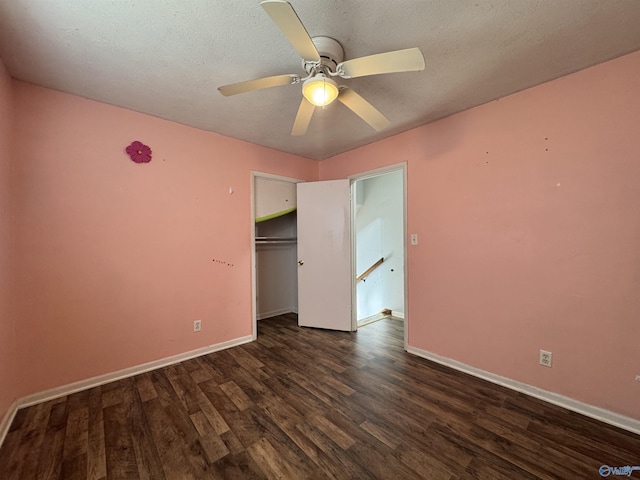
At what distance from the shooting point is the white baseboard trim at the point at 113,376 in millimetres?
1800

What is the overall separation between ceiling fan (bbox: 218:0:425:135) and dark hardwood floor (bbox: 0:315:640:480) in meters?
1.98

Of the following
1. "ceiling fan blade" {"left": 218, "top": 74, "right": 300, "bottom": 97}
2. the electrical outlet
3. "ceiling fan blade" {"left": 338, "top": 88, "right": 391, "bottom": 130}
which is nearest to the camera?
"ceiling fan blade" {"left": 218, "top": 74, "right": 300, "bottom": 97}

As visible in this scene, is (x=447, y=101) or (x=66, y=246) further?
(x=447, y=101)

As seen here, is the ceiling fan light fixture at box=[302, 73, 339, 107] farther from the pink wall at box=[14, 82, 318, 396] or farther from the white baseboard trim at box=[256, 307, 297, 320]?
the white baseboard trim at box=[256, 307, 297, 320]

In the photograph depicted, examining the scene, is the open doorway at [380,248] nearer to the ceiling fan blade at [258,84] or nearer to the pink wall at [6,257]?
the ceiling fan blade at [258,84]

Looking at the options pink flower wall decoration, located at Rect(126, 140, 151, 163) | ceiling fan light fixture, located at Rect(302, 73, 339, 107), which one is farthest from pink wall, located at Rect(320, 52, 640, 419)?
pink flower wall decoration, located at Rect(126, 140, 151, 163)

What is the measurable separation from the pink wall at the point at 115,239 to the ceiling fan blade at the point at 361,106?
1685 millimetres

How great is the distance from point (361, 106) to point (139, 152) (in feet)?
6.46

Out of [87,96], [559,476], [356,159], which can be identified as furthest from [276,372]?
[87,96]

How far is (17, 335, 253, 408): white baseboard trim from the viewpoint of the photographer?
180 cm

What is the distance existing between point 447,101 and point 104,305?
3315 mm

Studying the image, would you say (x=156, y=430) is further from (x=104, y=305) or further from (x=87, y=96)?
(x=87, y=96)

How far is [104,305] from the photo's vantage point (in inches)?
80.4

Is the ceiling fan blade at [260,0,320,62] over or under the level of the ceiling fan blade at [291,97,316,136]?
over
